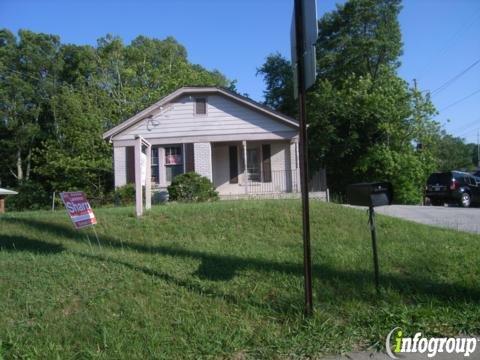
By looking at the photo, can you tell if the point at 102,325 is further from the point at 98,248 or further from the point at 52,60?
the point at 52,60

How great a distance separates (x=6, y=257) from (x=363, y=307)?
5345mm

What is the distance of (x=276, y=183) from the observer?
19.0 meters

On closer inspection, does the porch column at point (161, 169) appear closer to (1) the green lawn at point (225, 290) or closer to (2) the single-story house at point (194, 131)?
(2) the single-story house at point (194, 131)

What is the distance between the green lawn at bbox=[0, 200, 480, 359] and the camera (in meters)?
4.07

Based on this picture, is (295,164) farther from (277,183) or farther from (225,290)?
(225,290)

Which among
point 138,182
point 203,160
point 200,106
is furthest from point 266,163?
point 138,182

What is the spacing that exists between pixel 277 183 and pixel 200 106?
4681mm

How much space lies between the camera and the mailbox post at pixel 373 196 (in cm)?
510

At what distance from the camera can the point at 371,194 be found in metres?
5.08

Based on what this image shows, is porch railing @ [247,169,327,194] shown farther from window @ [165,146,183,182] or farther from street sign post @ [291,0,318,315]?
street sign post @ [291,0,318,315]

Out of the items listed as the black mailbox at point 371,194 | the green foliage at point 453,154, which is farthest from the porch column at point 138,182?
the green foliage at point 453,154

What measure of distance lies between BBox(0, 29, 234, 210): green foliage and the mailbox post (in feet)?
49.8

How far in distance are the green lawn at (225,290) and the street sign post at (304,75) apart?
60 centimetres

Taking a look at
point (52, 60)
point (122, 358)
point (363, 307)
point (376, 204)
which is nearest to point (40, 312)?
point (122, 358)
